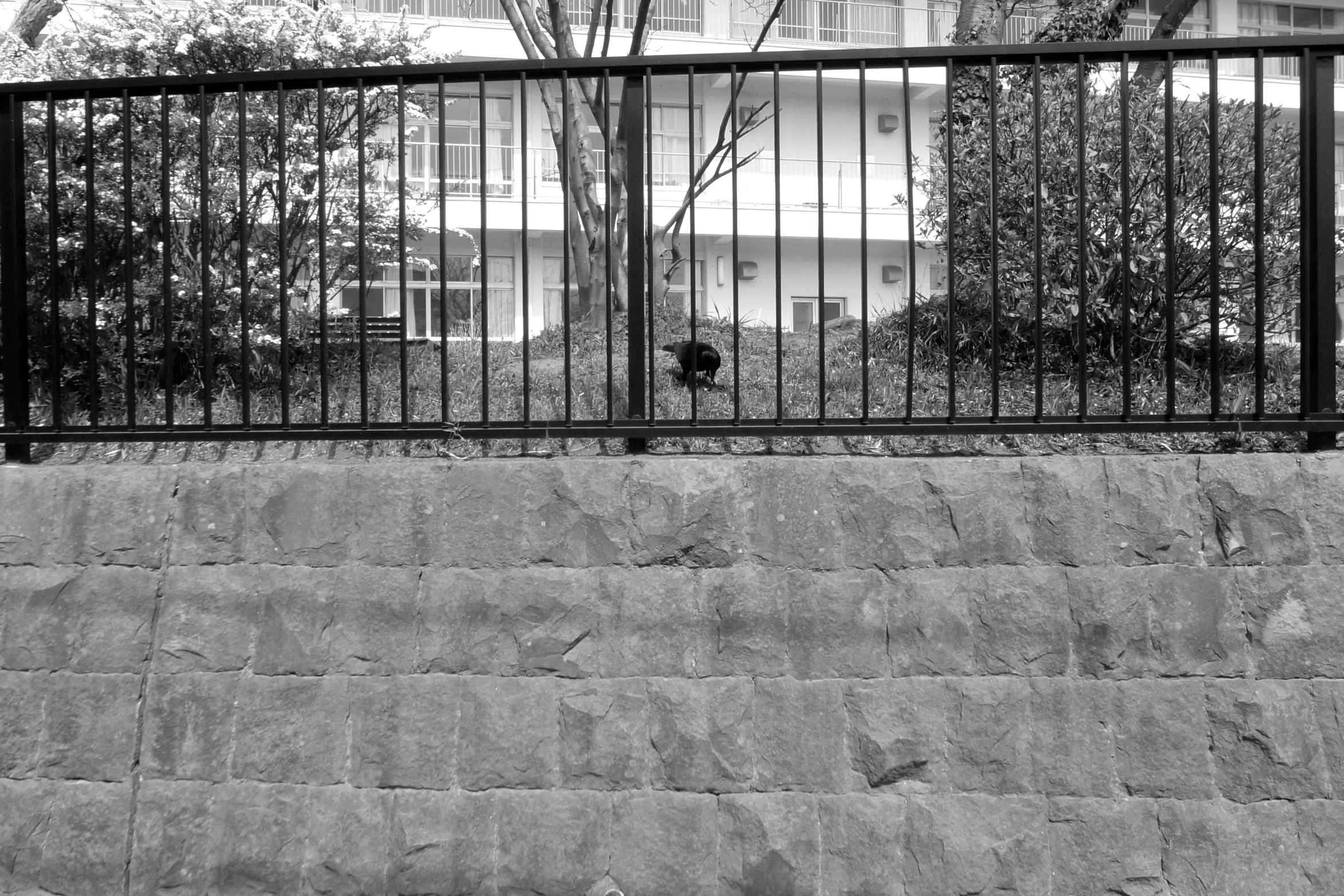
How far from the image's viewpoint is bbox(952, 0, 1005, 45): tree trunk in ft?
29.7

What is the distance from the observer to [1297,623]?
11.9 feet

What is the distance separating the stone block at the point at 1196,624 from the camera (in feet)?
11.9

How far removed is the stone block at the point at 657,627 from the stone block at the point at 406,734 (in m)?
0.58

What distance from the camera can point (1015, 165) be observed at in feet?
20.2

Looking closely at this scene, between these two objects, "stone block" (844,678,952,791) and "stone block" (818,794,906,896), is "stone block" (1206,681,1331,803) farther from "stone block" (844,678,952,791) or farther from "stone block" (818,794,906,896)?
"stone block" (818,794,906,896)

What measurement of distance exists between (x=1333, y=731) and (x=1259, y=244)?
68.6 inches

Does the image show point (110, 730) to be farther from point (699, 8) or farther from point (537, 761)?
point (699, 8)

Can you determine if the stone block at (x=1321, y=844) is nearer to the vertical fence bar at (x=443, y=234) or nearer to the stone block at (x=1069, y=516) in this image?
the stone block at (x=1069, y=516)

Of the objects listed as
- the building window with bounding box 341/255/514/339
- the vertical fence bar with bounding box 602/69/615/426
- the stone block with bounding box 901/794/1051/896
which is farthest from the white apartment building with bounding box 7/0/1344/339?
the stone block with bounding box 901/794/1051/896

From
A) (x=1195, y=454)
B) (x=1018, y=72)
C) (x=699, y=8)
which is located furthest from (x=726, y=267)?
(x=1195, y=454)

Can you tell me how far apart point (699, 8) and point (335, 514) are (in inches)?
843

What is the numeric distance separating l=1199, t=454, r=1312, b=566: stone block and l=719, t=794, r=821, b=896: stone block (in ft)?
5.48

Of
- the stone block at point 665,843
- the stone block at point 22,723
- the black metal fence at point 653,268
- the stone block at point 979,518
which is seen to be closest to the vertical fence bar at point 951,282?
the black metal fence at point 653,268

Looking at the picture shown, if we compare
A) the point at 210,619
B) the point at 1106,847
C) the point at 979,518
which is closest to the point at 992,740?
the point at 1106,847
